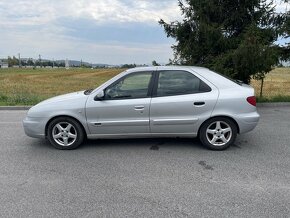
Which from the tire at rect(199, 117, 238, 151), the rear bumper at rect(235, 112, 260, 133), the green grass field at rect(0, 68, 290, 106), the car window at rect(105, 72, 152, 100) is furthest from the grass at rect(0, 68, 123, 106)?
the rear bumper at rect(235, 112, 260, 133)

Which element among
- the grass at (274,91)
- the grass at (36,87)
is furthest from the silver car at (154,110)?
the grass at (36,87)

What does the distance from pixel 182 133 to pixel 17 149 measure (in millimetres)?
3009

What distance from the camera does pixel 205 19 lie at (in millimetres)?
10039

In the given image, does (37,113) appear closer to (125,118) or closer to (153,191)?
(125,118)

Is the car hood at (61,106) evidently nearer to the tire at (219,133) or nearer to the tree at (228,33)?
the tire at (219,133)

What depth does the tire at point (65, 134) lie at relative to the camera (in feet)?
17.8

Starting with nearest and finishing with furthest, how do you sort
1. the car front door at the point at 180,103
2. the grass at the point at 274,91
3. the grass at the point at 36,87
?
the car front door at the point at 180,103 → the grass at the point at 274,91 → the grass at the point at 36,87

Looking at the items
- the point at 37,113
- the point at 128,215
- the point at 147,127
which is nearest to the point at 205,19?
the point at 147,127

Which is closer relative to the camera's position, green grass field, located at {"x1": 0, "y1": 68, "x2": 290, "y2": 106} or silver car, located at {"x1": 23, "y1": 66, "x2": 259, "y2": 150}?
silver car, located at {"x1": 23, "y1": 66, "x2": 259, "y2": 150}

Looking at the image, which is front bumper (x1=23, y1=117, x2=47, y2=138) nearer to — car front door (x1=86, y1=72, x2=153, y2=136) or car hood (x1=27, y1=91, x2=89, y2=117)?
car hood (x1=27, y1=91, x2=89, y2=117)

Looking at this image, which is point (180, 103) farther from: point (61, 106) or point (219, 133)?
point (61, 106)

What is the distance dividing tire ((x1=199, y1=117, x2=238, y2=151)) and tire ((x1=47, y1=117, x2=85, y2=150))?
2.20 metres

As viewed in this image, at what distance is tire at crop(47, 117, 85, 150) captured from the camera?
5426mm

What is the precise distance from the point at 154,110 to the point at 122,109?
55 centimetres
